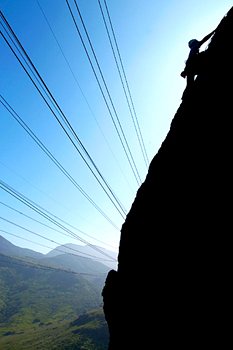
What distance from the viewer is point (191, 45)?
31.0 feet

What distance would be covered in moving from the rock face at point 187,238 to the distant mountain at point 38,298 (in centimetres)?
10706

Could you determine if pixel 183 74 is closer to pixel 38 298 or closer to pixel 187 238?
pixel 187 238

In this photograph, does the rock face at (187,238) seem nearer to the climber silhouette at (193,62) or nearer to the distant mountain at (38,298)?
the climber silhouette at (193,62)

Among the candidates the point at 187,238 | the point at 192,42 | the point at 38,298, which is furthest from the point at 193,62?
the point at 38,298

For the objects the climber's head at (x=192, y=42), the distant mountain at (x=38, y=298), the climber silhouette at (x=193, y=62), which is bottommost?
the distant mountain at (x=38, y=298)

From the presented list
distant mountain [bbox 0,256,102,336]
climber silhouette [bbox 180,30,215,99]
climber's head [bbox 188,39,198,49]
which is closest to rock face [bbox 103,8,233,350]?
climber silhouette [bbox 180,30,215,99]

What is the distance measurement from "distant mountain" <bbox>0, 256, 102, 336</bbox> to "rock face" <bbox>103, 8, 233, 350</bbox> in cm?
10706

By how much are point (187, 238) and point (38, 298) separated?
6750 inches

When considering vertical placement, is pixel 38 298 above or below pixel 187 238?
below

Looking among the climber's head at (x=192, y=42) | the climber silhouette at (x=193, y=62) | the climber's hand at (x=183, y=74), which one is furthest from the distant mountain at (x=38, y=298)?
the climber's head at (x=192, y=42)

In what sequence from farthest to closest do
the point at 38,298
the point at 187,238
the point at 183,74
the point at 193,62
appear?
1. the point at 38,298
2. the point at 183,74
3. the point at 193,62
4. the point at 187,238

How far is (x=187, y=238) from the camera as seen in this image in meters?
5.30

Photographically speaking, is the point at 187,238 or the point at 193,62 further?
the point at 193,62

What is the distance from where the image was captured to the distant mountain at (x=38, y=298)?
318 feet
